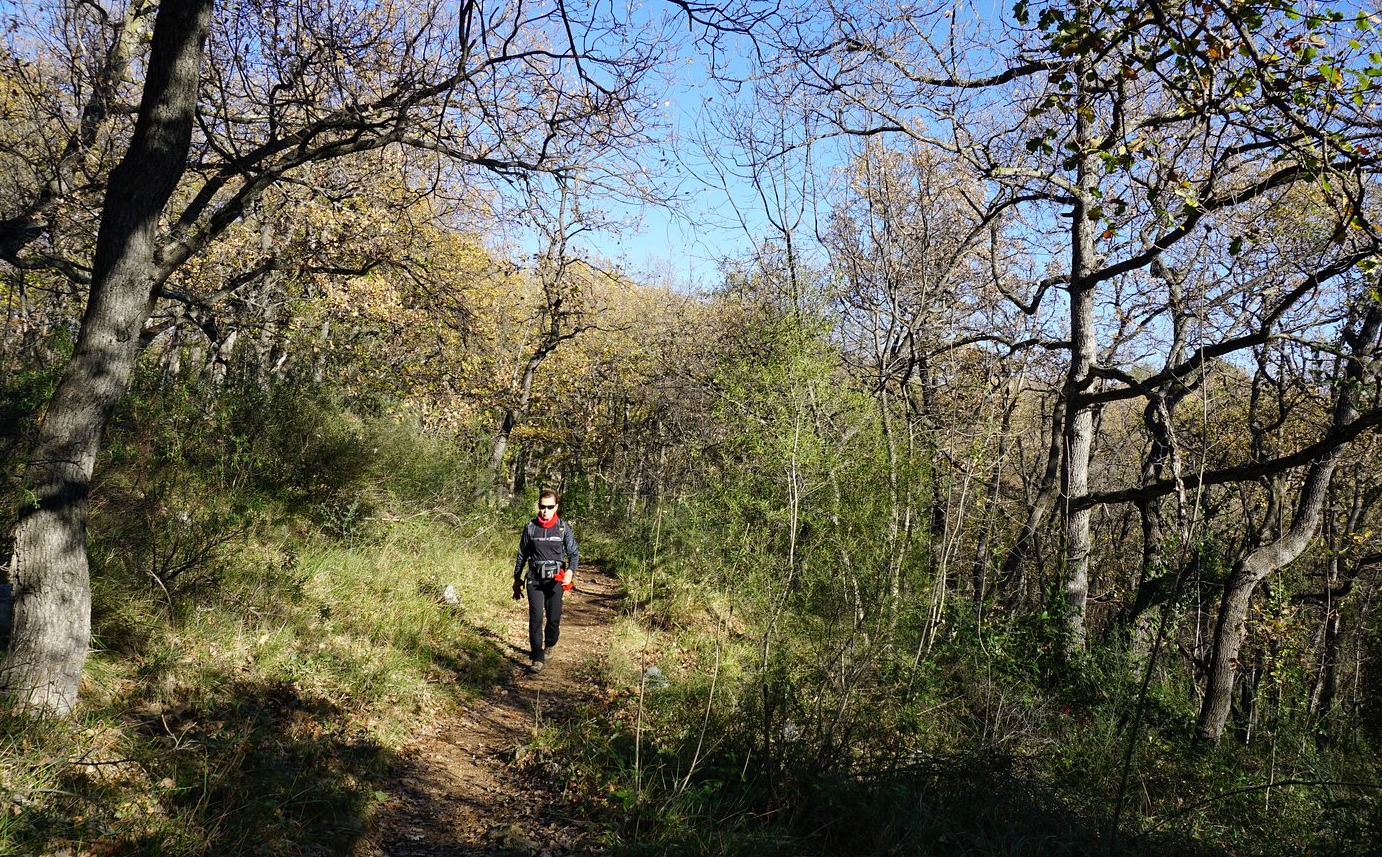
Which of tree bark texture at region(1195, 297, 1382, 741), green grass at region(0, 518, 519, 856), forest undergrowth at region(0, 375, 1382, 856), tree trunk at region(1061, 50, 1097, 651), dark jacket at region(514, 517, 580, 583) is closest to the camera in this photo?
green grass at region(0, 518, 519, 856)

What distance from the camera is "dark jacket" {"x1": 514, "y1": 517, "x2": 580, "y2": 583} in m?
7.41

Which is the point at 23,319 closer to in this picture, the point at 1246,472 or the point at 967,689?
the point at 967,689

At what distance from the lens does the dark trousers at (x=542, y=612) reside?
7477 millimetres

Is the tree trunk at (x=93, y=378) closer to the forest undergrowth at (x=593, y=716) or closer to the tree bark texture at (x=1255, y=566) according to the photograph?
the forest undergrowth at (x=593, y=716)

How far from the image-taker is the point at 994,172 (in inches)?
298

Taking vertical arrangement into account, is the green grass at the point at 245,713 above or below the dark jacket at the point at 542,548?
below

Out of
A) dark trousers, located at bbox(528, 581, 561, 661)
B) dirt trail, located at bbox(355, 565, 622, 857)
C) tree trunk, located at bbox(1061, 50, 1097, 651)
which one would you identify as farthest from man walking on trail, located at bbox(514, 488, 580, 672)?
tree trunk, located at bbox(1061, 50, 1097, 651)

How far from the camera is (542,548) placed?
293 inches

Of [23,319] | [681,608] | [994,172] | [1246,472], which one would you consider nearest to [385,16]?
[23,319]

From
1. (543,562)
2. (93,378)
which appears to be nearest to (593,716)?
(543,562)

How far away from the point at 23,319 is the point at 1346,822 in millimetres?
11895

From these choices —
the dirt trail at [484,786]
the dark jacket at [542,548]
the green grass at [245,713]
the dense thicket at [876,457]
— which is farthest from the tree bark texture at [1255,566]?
the green grass at [245,713]

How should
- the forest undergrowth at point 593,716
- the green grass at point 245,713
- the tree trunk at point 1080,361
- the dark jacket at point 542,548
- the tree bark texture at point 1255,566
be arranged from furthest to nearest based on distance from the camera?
the tree trunk at point 1080,361
the tree bark texture at point 1255,566
the dark jacket at point 542,548
the forest undergrowth at point 593,716
the green grass at point 245,713

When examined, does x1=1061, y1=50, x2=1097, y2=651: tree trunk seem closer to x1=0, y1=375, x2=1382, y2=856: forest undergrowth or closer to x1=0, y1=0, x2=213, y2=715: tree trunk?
x1=0, y1=375, x2=1382, y2=856: forest undergrowth
